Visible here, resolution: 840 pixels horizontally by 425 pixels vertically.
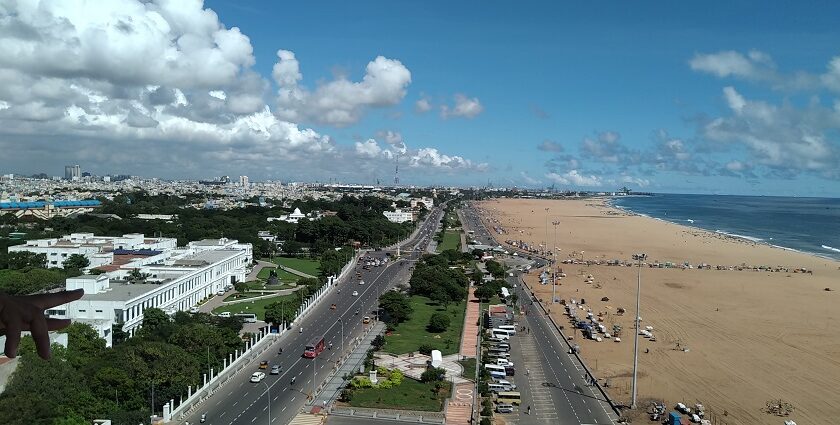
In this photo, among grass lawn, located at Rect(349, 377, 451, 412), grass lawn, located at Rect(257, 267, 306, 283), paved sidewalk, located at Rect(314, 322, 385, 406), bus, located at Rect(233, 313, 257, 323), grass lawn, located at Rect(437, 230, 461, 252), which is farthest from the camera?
grass lawn, located at Rect(437, 230, 461, 252)

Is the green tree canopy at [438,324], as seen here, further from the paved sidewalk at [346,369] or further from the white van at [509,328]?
the white van at [509,328]

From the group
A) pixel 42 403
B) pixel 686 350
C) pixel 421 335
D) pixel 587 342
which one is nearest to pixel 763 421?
pixel 686 350

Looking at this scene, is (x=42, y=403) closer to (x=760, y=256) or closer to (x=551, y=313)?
(x=551, y=313)

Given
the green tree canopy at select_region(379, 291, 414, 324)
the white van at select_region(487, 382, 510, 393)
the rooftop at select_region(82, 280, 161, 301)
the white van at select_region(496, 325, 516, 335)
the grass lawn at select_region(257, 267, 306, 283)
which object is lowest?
the white van at select_region(487, 382, 510, 393)

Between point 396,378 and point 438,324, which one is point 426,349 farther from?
point 396,378

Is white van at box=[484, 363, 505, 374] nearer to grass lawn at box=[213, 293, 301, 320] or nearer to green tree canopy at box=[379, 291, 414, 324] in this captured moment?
green tree canopy at box=[379, 291, 414, 324]

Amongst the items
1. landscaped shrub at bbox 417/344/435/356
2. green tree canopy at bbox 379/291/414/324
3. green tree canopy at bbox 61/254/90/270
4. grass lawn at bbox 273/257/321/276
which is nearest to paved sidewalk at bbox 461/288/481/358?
landscaped shrub at bbox 417/344/435/356

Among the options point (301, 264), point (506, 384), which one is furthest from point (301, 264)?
point (506, 384)
